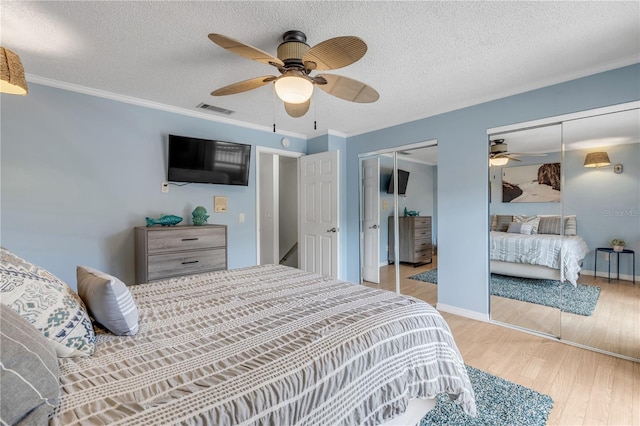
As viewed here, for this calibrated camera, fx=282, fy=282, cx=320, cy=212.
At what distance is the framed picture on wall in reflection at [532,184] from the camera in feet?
8.95

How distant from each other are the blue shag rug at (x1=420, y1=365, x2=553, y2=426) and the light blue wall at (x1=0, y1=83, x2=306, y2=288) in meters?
3.09

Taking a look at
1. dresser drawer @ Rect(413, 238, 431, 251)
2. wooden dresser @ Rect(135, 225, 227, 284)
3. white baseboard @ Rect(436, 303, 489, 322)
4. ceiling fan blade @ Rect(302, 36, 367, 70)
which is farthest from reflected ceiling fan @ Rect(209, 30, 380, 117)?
white baseboard @ Rect(436, 303, 489, 322)

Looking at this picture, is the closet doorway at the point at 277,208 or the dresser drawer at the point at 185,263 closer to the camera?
the dresser drawer at the point at 185,263

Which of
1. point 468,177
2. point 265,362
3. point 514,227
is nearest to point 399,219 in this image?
point 468,177

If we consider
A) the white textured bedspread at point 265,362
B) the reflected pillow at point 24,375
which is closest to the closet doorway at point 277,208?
the white textured bedspread at point 265,362

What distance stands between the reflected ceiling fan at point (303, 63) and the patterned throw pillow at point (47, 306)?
1297 millimetres

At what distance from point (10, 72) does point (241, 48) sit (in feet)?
4.11

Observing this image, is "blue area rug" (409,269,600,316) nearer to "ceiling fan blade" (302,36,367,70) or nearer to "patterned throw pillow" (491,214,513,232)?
"patterned throw pillow" (491,214,513,232)

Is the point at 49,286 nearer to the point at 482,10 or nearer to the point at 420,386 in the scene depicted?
the point at 420,386

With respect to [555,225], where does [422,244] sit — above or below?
below

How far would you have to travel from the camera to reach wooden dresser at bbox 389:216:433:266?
3908 mm

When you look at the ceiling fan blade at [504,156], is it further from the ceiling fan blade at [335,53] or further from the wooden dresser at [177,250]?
the wooden dresser at [177,250]

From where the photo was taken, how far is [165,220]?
9.82 feet

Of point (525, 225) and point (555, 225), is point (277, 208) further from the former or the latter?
point (555, 225)
